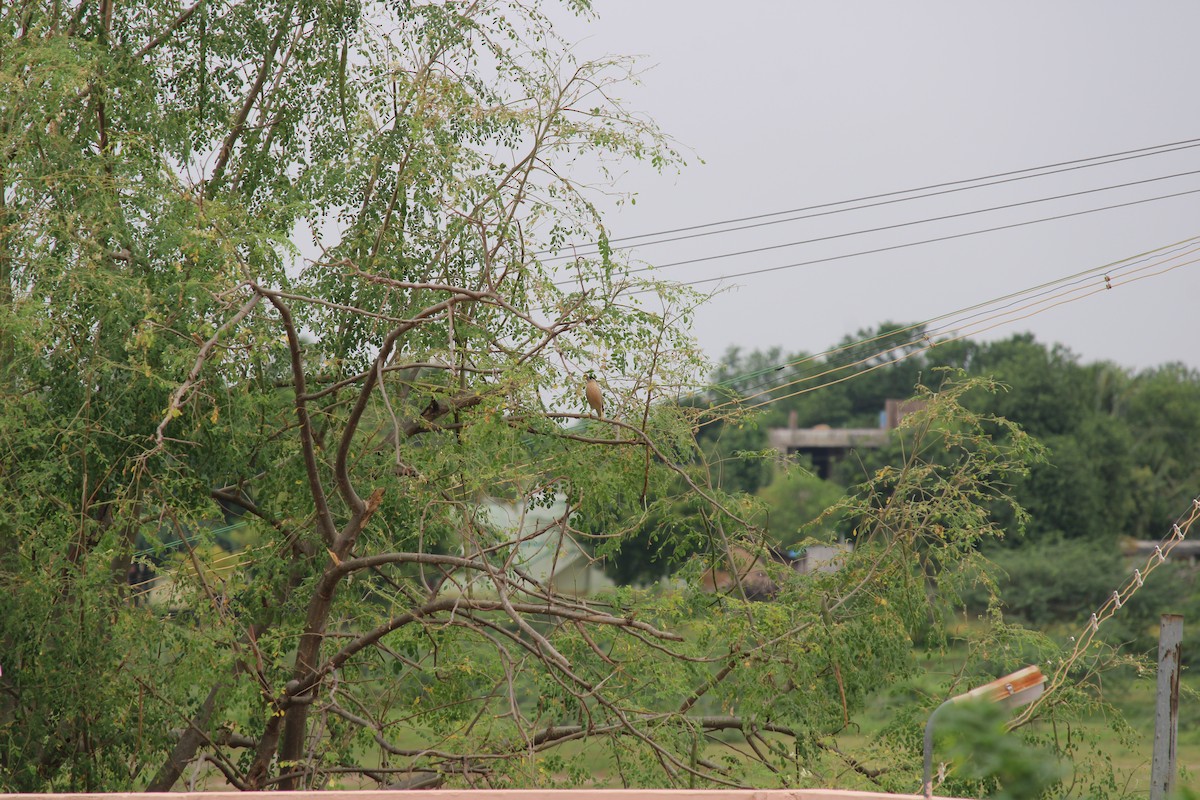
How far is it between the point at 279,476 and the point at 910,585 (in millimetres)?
3659

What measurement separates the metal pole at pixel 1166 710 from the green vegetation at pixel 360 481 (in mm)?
842

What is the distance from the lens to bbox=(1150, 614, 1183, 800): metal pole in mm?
5418

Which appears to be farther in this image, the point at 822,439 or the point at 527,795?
the point at 822,439

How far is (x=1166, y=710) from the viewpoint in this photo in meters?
5.57

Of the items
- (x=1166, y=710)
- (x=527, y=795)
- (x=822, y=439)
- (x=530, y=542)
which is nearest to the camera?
(x=527, y=795)

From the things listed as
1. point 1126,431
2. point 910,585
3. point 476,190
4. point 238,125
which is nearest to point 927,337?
point 910,585

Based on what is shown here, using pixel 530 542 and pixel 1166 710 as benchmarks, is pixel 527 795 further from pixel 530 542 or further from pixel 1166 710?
pixel 1166 710

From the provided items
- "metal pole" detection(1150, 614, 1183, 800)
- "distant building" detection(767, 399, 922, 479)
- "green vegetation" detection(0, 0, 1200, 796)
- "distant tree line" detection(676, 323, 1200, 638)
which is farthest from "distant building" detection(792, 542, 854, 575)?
"distant building" detection(767, 399, 922, 479)

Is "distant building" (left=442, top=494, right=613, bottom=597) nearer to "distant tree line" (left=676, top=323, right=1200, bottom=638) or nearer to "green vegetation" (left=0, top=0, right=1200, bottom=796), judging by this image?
"green vegetation" (left=0, top=0, right=1200, bottom=796)

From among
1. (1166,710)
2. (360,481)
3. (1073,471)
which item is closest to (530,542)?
(360,481)

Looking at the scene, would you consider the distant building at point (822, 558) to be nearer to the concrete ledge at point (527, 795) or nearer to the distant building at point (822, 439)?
the concrete ledge at point (527, 795)

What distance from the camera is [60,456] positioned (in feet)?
20.2

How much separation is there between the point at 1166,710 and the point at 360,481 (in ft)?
13.7

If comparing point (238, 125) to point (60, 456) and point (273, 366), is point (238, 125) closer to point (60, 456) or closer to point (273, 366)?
point (273, 366)
